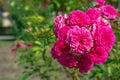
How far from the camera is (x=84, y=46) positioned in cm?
217

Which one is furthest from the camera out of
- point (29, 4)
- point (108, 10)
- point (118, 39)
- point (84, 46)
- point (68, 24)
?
point (29, 4)

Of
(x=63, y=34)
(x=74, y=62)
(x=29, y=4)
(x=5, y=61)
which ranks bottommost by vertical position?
(x=5, y=61)

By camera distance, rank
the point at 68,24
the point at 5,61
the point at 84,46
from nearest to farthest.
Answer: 1. the point at 84,46
2. the point at 68,24
3. the point at 5,61

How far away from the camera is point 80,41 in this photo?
2168mm

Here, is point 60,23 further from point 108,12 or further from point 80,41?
point 108,12

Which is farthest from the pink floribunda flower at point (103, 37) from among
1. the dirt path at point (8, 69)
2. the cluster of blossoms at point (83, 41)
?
the dirt path at point (8, 69)

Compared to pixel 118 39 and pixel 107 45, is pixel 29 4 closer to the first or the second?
pixel 118 39

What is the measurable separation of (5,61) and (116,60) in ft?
25.7

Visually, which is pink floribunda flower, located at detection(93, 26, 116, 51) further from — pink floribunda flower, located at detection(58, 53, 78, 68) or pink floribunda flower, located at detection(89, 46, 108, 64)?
pink floribunda flower, located at detection(58, 53, 78, 68)

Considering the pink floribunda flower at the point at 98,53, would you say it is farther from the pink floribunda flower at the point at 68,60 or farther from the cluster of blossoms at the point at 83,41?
the pink floribunda flower at the point at 68,60

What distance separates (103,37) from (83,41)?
120 mm

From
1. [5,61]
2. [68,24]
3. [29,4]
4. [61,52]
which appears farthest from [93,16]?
[5,61]

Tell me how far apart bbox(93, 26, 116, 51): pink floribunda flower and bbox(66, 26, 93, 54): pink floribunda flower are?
0.04 m

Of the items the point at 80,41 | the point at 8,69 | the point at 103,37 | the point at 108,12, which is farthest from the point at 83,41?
the point at 8,69
